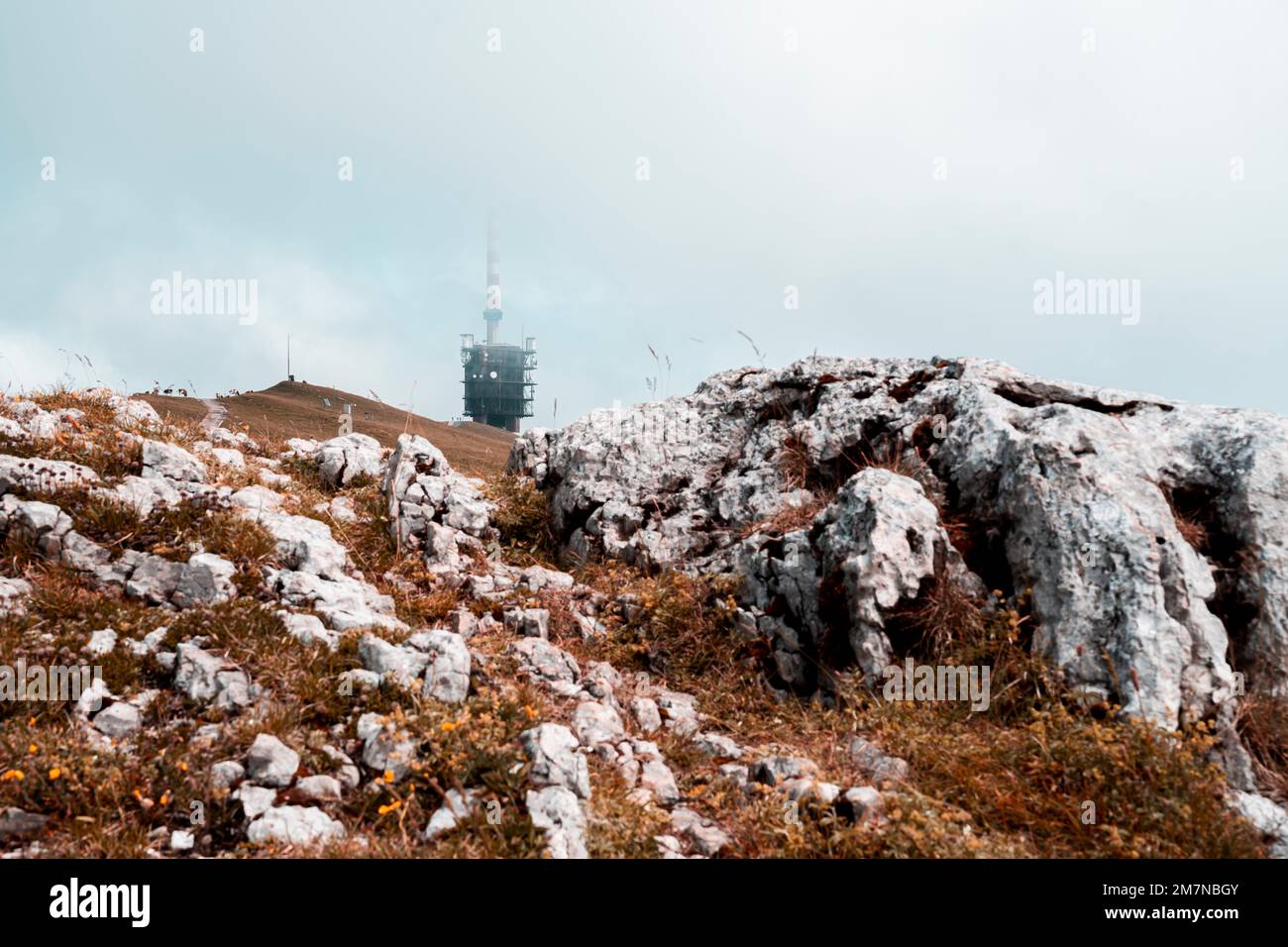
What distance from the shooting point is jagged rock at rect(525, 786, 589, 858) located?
185 inches

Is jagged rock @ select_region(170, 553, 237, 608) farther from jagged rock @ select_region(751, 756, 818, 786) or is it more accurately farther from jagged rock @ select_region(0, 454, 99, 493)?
jagged rock @ select_region(751, 756, 818, 786)

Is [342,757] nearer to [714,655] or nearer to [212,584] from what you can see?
[212,584]

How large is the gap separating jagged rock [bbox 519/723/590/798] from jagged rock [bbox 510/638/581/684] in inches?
64.5

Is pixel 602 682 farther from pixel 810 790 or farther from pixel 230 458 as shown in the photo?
pixel 230 458

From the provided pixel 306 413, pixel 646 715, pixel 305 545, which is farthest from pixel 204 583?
pixel 306 413

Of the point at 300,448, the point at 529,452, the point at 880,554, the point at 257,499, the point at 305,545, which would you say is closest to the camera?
the point at 880,554

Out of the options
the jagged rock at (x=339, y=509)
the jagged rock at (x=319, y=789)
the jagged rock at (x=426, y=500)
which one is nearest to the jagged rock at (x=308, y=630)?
the jagged rock at (x=319, y=789)

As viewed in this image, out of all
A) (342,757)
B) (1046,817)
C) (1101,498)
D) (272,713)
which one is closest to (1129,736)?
(1046,817)

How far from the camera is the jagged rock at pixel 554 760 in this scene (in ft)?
17.4

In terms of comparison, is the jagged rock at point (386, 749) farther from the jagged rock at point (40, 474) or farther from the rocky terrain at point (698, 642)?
the jagged rock at point (40, 474)

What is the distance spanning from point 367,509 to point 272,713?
18.7ft

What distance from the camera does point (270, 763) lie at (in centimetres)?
Result: 520

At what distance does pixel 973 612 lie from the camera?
733cm

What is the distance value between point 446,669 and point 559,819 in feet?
6.70
